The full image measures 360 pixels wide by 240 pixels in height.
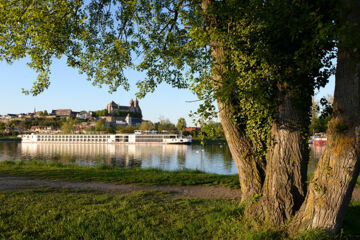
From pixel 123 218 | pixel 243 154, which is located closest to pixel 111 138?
pixel 123 218

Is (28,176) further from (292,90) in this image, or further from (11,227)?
(292,90)

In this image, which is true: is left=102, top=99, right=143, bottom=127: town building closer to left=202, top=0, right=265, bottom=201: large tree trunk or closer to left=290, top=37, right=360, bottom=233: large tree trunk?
left=202, top=0, right=265, bottom=201: large tree trunk

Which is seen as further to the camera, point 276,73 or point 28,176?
point 28,176

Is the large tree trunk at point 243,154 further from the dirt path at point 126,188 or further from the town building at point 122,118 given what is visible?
the town building at point 122,118

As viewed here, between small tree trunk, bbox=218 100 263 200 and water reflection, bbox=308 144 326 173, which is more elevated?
small tree trunk, bbox=218 100 263 200

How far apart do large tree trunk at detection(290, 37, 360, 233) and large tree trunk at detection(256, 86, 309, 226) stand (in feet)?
1.58

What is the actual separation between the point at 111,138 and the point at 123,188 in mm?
74198

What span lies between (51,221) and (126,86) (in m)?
4.93

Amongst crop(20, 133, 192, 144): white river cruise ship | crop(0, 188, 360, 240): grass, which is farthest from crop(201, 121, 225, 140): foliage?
crop(20, 133, 192, 144): white river cruise ship

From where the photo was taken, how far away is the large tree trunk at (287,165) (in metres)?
4.59

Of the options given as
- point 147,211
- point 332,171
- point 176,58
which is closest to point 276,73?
point 332,171

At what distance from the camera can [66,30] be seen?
22.7ft

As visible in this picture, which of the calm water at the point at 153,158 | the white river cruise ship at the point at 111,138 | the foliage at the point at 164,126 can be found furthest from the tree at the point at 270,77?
the foliage at the point at 164,126

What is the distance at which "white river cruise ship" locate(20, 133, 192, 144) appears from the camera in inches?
2940
